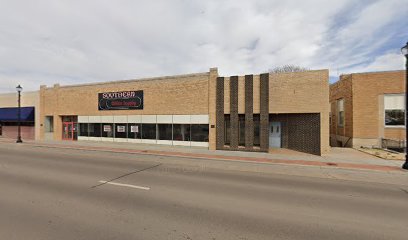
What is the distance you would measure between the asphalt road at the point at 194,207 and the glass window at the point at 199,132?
9.14m

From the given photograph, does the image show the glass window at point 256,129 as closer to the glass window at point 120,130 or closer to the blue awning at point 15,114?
the glass window at point 120,130

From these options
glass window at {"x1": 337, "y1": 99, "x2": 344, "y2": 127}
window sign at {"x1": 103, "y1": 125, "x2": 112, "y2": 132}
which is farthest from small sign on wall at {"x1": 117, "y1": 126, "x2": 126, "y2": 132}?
glass window at {"x1": 337, "y1": 99, "x2": 344, "y2": 127}

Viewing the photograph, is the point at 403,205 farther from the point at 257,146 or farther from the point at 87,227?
the point at 257,146

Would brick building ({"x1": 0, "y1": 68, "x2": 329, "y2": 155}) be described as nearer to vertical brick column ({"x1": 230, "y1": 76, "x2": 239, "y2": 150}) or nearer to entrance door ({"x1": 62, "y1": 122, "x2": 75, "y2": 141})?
vertical brick column ({"x1": 230, "y1": 76, "x2": 239, "y2": 150})

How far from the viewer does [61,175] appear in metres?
9.78

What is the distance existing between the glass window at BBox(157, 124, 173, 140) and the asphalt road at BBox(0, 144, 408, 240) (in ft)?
34.5

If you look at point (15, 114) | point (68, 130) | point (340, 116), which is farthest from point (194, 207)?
point (15, 114)

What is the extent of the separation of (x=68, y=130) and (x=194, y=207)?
1009 inches

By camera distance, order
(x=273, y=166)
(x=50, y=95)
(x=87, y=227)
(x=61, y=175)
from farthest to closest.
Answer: (x=50, y=95), (x=273, y=166), (x=61, y=175), (x=87, y=227)

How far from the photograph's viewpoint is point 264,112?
57.3ft

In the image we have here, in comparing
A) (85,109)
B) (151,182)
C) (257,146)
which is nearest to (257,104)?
(257,146)

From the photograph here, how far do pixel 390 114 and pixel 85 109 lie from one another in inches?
1216

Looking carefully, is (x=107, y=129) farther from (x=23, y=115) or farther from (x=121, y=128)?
(x=23, y=115)

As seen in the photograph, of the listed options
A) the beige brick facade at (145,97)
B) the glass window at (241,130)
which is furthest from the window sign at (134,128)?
the glass window at (241,130)
